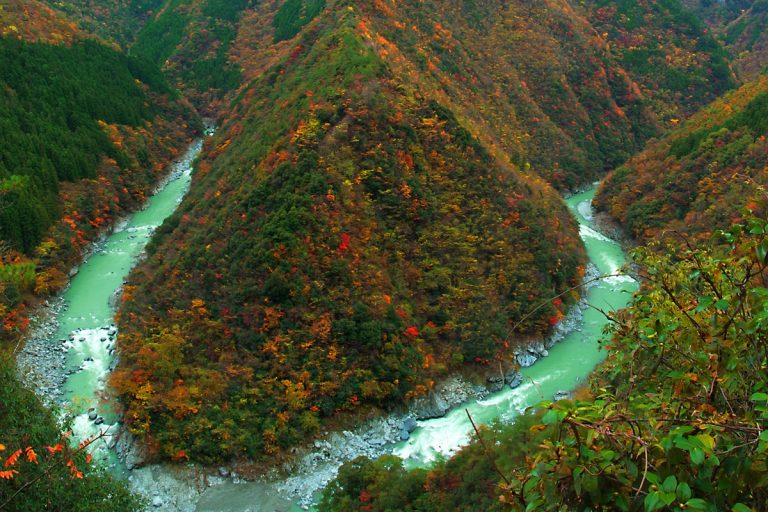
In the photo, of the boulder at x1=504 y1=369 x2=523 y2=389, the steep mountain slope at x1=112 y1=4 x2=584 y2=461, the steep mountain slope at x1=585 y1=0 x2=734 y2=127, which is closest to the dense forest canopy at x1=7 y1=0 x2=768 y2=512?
the steep mountain slope at x1=112 y1=4 x2=584 y2=461

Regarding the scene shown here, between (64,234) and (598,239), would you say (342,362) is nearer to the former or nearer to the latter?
(64,234)

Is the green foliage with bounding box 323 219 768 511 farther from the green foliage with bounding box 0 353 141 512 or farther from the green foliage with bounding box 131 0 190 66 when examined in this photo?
the green foliage with bounding box 131 0 190 66

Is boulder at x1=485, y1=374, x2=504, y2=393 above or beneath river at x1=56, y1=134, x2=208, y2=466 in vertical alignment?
beneath

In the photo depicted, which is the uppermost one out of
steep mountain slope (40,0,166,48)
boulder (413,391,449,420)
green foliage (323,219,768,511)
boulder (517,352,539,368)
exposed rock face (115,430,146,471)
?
steep mountain slope (40,0,166,48)

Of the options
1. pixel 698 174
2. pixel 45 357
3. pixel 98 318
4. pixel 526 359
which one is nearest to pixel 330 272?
pixel 526 359

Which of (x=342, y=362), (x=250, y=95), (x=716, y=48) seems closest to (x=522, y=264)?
(x=342, y=362)

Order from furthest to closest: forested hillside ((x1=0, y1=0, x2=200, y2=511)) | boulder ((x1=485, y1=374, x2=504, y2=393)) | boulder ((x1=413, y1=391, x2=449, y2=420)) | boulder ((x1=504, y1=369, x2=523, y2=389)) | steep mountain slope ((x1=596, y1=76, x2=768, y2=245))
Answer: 1. steep mountain slope ((x1=596, y1=76, x2=768, y2=245))
2. forested hillside ((x1=0, y1=0, x2=200, y2=511))
3. boulder ((x1=504, y1=369, x2=523, y2=389))
4. boulder ((x1=485, y1=374, x2=504, y2=393))
5. boulder ((x1=413, y1=391, x2=449, y2=420))

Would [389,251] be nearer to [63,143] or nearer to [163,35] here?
[63,143]
